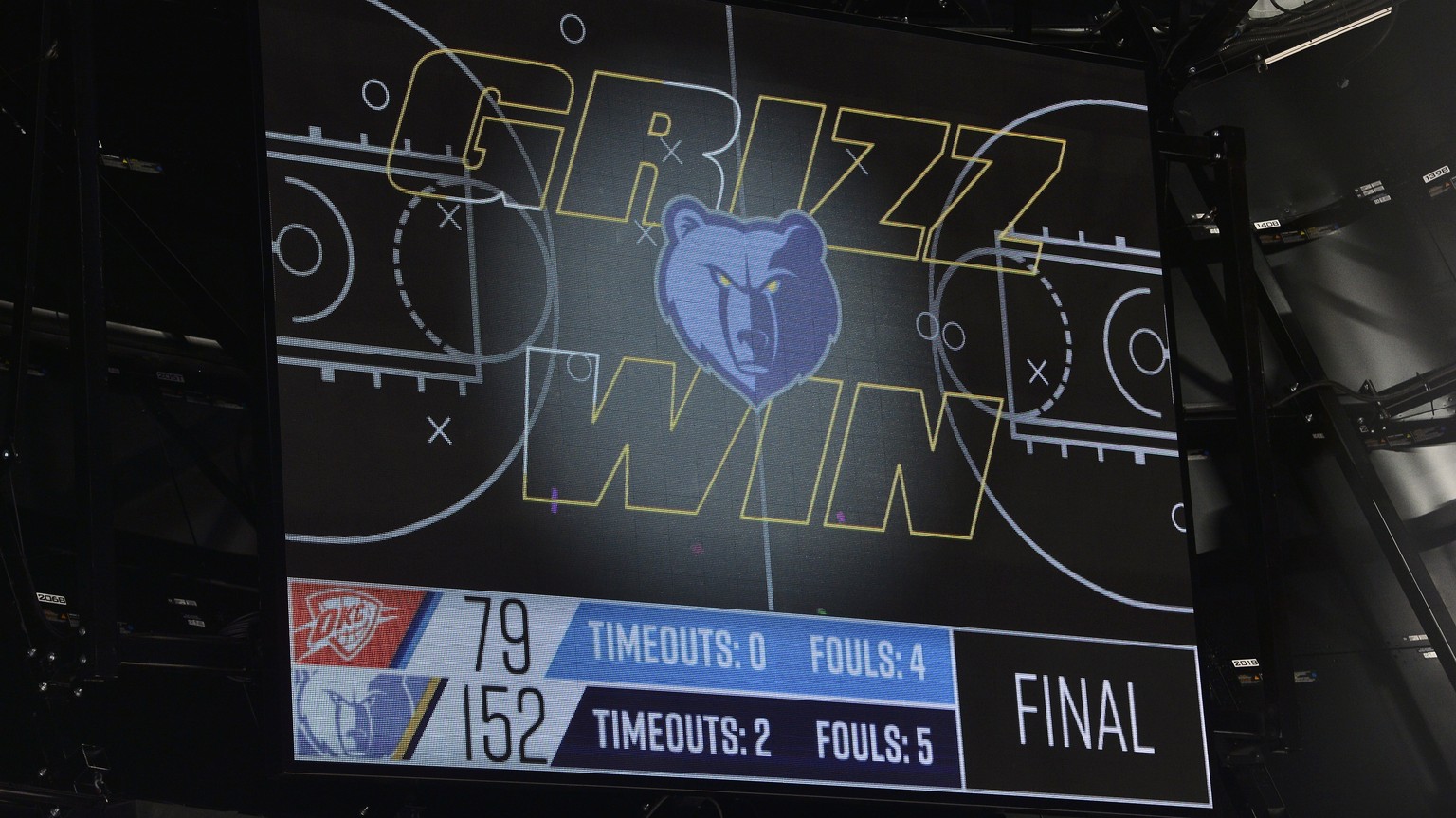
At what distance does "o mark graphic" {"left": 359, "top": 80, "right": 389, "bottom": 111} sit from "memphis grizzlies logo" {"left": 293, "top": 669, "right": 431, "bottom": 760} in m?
1.50

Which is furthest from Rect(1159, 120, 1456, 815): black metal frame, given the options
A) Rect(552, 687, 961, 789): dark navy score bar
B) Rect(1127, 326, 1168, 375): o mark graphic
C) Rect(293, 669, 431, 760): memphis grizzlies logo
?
Rect(293, 669, 431, 760): memphis grizzlies logo

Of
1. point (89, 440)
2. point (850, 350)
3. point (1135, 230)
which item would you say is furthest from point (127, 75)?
point (1135, 230)

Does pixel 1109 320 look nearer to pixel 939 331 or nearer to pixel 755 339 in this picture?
pixel 939 331

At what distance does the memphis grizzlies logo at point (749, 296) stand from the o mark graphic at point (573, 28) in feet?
1.75

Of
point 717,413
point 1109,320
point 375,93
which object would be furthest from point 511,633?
point 1109,320

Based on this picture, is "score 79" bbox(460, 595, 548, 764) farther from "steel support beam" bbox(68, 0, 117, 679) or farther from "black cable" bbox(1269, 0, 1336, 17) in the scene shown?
"black cable" bbox(1269, 0, 1336, 17)

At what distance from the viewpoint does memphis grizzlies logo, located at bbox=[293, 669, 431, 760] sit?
407 cm

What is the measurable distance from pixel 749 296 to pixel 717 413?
14.5 inches

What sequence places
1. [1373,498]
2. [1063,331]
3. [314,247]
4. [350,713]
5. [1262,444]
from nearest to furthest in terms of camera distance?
[350,713] → [314,247] → [1063,331] → [1262,444] → [1373,498]

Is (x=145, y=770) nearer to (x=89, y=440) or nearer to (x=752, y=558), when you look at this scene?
(x=89, y=440)

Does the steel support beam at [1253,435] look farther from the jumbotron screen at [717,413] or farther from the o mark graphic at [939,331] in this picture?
the o mark graphic at [939,331]

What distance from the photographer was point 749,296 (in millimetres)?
4891

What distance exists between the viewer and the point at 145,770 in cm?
542

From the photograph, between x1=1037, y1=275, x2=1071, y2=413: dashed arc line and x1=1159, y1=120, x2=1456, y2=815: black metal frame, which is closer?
x1=1037, y1=275, x2=1071, y2=413: dashed arc line
